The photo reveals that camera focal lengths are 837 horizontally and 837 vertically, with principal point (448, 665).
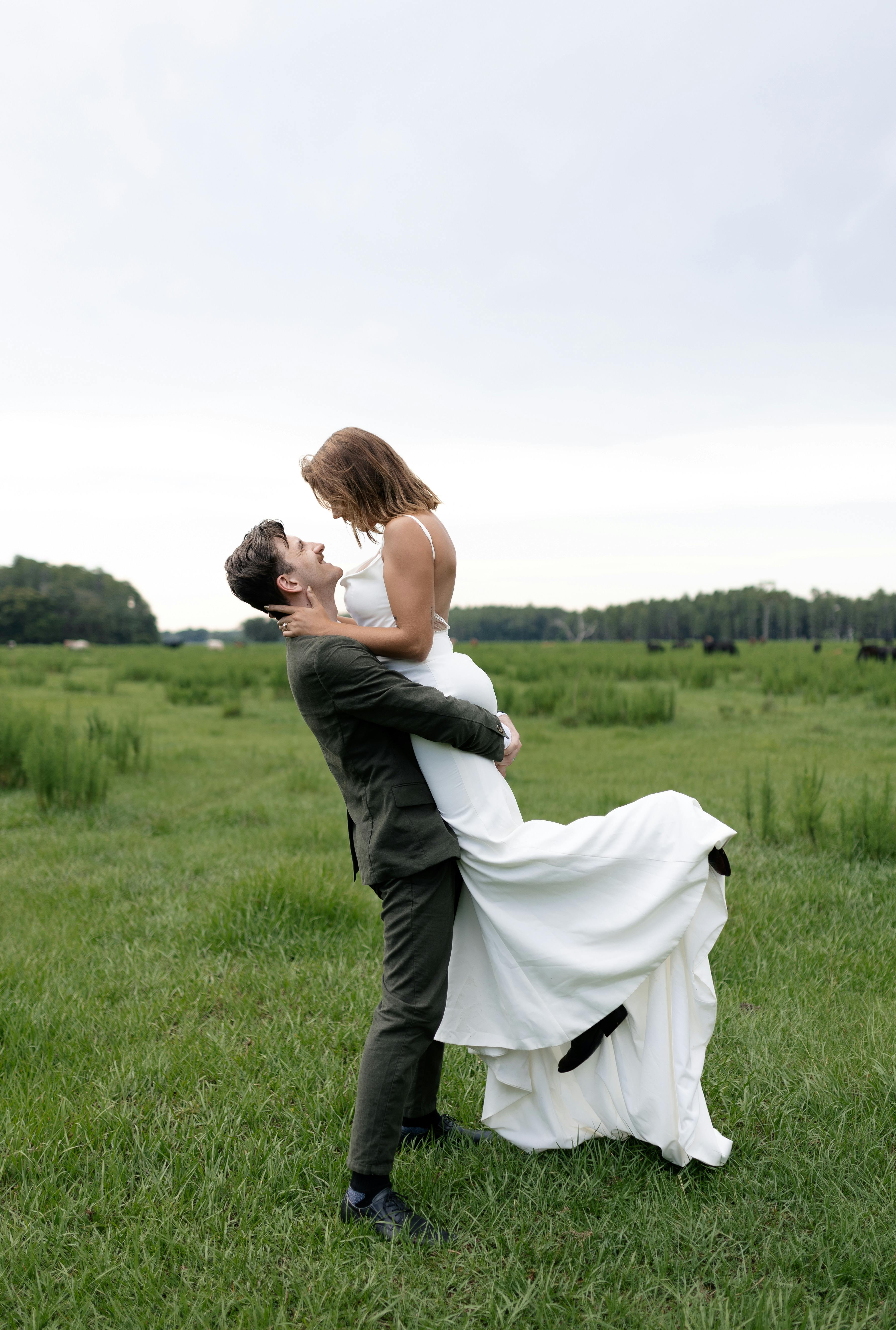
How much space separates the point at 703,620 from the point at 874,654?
233 feet

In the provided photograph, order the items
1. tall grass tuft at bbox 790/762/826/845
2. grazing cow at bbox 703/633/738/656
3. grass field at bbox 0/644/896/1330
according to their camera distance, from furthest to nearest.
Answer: grazing cow at bbox 703/633/738/656 → tall grass tuft at bbox 790/762/826/845 → grass field at bbox 0/644/896/1330

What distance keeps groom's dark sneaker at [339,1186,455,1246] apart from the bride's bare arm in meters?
1.41

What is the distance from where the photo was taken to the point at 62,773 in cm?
715

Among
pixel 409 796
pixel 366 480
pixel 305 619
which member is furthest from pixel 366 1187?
pixel 366 480

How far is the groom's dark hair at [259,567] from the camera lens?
224 centimetres

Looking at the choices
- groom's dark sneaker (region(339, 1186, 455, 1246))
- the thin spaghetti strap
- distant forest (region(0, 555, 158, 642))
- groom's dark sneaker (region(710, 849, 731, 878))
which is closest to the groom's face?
the thin spaghetti strap

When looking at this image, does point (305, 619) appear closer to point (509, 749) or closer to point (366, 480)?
point (366, 480)

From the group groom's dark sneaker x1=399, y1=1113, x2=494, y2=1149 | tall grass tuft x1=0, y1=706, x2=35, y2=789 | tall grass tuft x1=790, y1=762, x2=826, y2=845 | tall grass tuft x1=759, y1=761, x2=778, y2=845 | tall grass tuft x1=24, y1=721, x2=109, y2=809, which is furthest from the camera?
tall grass tuft x1=0, y1=706, x2=35, y2=789

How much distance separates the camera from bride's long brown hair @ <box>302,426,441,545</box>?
220cm

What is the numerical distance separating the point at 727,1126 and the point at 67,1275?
1.87 metres

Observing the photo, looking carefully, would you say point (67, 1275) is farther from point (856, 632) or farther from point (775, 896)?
point (856, 632)

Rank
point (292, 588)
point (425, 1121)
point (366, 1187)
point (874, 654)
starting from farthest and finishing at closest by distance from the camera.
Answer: point (874, 654), point (425, 1121), point (292, 588), point (366, 1187)

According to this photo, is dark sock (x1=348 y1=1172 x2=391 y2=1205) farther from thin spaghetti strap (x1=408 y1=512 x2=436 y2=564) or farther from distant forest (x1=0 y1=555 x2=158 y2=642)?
distant forest (x1=0 y1=555 x2=158 y2=642)

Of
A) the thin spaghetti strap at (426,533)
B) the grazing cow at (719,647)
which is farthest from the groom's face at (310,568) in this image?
the grazing cow at (719,647)
